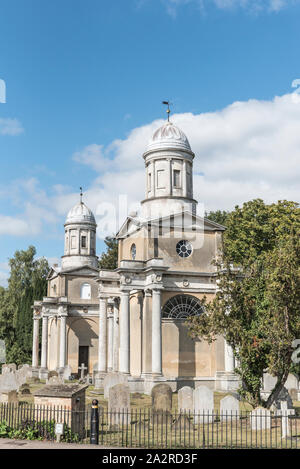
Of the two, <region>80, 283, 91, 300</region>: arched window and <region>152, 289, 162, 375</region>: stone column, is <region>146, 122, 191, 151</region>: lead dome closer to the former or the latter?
<region>152, 289, 162, 375</region>: stone column

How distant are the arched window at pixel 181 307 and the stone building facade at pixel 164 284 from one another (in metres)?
0.06

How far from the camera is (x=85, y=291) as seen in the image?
50500mm

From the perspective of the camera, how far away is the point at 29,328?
57.3m

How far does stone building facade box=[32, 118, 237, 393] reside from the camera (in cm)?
3097

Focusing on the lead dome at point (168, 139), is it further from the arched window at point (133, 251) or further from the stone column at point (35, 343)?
the stone column at point (35, 343)

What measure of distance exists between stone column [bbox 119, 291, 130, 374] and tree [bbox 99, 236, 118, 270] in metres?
25.1

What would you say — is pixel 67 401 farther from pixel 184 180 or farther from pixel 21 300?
pixel 21 300

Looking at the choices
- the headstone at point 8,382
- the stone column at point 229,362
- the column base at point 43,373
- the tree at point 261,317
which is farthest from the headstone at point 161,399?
the column base at point 43,373

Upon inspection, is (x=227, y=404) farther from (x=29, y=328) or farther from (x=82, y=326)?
(x=29, y=328)

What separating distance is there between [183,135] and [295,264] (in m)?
20.6

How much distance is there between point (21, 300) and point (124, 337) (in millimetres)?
30904

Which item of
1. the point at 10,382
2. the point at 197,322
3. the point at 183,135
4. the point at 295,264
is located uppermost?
the point at 183,135

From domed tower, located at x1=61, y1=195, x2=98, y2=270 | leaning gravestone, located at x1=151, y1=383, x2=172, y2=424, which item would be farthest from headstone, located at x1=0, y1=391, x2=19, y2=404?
domed tower, located at x1=61, y1=195, x2=98, y2=270

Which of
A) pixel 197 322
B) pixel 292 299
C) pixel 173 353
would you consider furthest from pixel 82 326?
pixel 292 299
